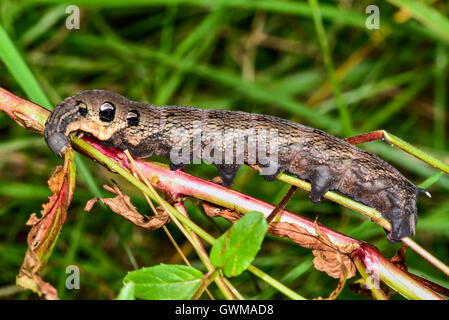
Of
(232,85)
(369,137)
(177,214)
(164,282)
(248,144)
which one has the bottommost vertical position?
(164,282)

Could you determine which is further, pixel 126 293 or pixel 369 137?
pixel 369 137

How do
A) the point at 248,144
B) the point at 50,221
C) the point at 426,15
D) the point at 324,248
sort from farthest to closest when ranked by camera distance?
the point at 426,15
the point at 248,144
the point at 324,248
the point at 50,221

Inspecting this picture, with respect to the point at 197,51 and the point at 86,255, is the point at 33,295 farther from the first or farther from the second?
the point at 197,51

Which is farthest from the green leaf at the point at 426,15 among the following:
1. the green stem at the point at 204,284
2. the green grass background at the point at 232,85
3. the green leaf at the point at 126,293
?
the green leaf at the point at 126,293

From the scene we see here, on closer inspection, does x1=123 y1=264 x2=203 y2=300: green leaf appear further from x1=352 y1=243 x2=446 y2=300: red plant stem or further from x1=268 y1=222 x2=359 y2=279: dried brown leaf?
x1=352 y1=243 x2=446 y2=300: red plant stem

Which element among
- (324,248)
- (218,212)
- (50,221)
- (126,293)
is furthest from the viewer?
(218,212)

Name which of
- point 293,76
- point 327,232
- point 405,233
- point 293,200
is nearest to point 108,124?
point 327,232

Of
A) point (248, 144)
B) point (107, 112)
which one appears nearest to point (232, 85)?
point (248, 144)

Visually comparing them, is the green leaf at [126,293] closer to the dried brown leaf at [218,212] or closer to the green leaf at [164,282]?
the green leaf at [164,282]

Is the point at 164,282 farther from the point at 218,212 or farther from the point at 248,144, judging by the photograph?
the point at 248,144
